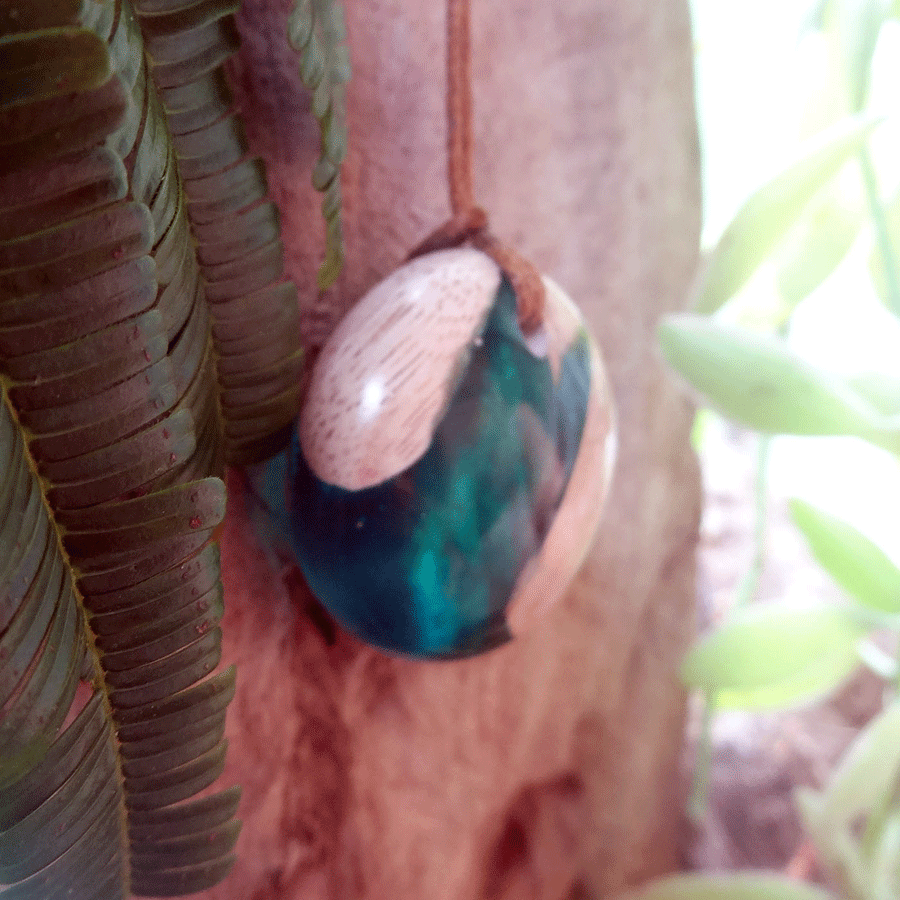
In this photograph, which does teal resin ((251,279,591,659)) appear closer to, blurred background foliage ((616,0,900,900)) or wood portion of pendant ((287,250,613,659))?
wood portion of pendant ((287,250,613,659))

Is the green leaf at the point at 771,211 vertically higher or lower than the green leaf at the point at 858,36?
lower

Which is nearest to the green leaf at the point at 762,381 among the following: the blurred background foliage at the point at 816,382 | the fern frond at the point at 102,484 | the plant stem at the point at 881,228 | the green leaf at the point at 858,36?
the blurred background foliage at the point at 816,382

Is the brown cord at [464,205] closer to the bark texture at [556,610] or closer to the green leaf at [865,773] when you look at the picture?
the bark texture at [556,610]

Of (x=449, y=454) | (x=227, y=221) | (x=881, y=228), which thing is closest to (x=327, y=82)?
(x=227, y=221)

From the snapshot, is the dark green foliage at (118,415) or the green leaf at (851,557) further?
the green leaf at (851,557)

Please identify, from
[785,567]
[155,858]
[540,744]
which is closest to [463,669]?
[540,744]

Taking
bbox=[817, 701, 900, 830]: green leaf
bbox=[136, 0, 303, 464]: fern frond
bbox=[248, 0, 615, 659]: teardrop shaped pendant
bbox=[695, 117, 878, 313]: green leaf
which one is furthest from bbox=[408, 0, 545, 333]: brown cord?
bbox=[817, 701, 900, 830]: green leaf

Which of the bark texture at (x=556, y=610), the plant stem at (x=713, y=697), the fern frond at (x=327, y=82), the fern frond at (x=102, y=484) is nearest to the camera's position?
the fern frond at (x=102, y=484)
